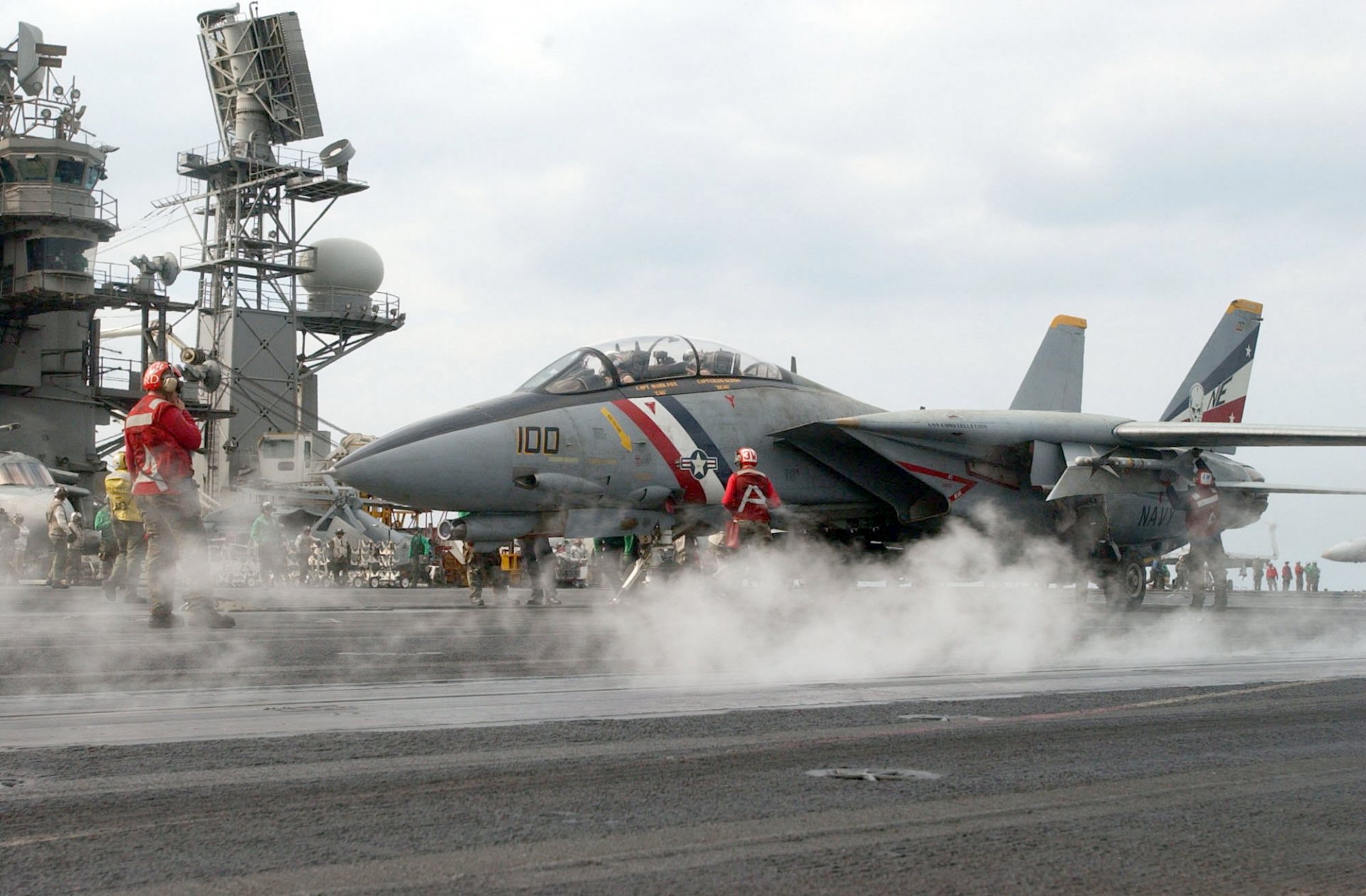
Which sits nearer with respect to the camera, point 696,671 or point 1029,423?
point 696,671

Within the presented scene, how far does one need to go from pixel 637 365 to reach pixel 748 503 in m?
3.13

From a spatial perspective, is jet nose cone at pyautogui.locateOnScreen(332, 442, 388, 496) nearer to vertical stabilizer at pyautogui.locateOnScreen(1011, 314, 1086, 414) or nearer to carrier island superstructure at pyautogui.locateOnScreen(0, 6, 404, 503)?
vertical stabilizer at pyautogui.locateOnScreen(1011, 314, 1086, 414)

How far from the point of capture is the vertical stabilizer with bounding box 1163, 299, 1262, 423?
2141 cm

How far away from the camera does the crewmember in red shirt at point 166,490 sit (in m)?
9.45

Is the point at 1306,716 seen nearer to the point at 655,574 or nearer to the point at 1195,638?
the point at 1195,638

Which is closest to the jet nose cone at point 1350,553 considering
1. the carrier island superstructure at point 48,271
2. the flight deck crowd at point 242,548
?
the flight deck crowd at point 242,548

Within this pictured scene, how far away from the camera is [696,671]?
25.5 ft

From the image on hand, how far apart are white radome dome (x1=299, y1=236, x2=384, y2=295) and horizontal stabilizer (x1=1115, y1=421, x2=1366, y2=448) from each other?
53011 millimetres

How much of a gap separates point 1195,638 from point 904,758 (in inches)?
315

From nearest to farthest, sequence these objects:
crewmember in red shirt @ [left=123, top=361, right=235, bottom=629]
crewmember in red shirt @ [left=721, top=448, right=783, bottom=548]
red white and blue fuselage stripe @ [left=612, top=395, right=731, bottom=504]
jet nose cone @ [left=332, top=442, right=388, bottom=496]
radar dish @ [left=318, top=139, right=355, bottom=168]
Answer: crewmember in red shirt @ [left=123, top=361, right=235, bottom=629]
crewmember in red shirt @ [left=721, top=448, right=783, bottom=548]
jet nose cone @ [left=332, top=442, right=388, bottom=496]
red white and blue fuselage stripe @ [left=612, top=395, right=731, bottom=504]
radar dish @ [left=318, top=139, right=355, bottom=168]

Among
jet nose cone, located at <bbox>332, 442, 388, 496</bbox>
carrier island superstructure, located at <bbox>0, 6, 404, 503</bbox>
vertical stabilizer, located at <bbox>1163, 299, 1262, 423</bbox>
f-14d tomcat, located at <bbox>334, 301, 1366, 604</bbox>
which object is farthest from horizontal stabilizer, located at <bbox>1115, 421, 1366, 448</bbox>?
carrier island superstructure, located at <bbox>0, 6, 404, 503</bbox>

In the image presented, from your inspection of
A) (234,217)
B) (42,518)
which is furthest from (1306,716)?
(234,217)

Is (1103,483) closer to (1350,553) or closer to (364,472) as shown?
(364,472)

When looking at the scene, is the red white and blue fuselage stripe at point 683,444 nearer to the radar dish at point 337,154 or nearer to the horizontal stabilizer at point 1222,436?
the horizontal stabilizer at point 1222,436
